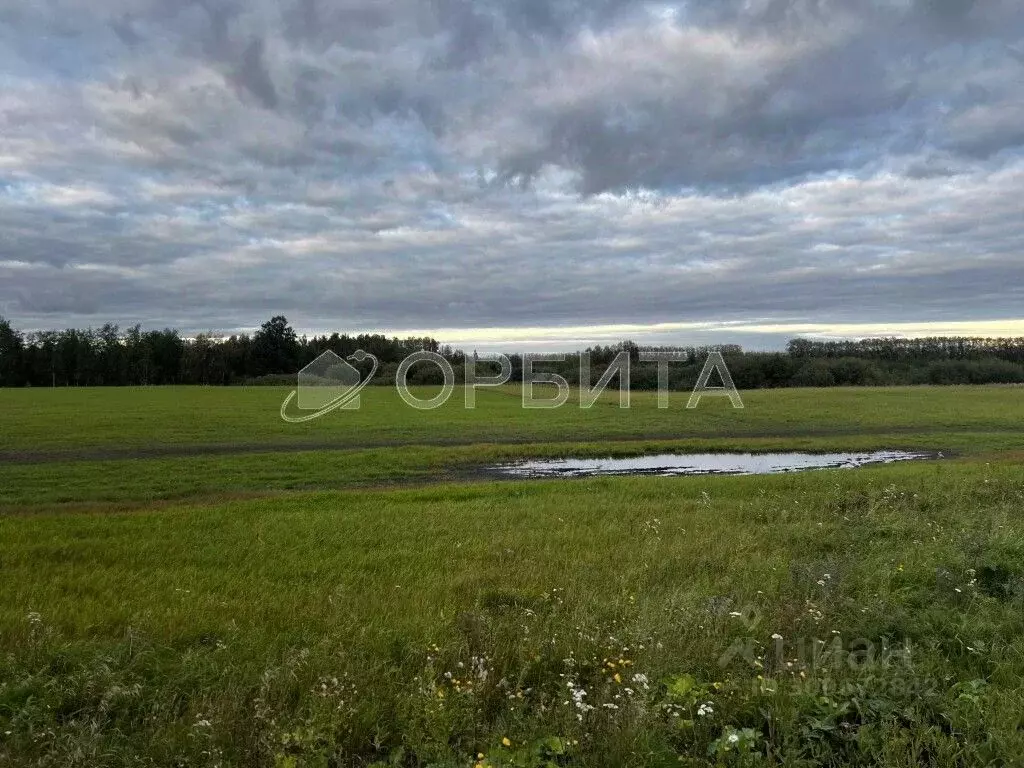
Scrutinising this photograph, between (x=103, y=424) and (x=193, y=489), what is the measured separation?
943 inches

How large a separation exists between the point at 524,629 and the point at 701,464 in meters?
21.3

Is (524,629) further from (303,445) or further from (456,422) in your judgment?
(456,422)

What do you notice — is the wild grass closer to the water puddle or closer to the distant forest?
the water puddle

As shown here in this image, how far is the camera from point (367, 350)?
12438cm

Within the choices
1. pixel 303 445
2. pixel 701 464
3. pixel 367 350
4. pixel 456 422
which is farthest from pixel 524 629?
pixel 367 350

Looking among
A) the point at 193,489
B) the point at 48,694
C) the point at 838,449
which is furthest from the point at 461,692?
the point at 838,449

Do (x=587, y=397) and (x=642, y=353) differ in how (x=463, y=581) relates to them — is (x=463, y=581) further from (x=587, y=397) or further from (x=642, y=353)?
(x=642, y=353)

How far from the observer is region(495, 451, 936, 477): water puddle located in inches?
945

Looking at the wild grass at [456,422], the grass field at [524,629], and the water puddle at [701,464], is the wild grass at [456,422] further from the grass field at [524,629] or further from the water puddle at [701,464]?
the grass field at [524,629]

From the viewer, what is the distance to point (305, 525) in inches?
475

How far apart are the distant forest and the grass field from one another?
254 ft

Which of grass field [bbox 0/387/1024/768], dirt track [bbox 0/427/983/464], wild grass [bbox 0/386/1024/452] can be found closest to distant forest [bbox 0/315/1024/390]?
wild grass [bbox 0/386/1024/452]

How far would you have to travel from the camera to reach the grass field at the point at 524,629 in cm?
447

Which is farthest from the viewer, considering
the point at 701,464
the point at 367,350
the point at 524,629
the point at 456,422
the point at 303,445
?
the point at 367,350
